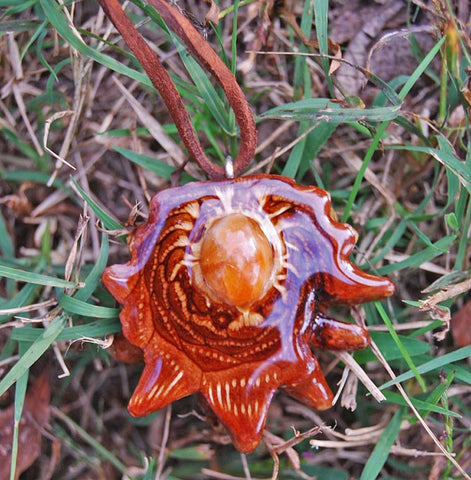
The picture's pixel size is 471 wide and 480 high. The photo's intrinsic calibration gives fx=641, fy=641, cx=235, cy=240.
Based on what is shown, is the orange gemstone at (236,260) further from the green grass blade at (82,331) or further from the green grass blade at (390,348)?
the green grass blade at (390,348)

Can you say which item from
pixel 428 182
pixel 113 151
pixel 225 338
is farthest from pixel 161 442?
pixel 428 182

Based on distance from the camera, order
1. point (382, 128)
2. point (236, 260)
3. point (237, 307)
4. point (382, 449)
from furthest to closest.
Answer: point (382, 449)
point (382, 128)
point (237, 307)
point (236, 260)

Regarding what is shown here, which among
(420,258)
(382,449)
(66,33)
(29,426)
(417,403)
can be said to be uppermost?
A: (66,33)

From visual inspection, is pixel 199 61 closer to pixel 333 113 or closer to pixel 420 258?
pixel 333 113

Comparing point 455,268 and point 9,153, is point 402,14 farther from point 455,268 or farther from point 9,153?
point 9,153

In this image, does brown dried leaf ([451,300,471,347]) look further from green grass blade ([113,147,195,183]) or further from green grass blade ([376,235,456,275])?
green grass blade ([113,147,195,183])

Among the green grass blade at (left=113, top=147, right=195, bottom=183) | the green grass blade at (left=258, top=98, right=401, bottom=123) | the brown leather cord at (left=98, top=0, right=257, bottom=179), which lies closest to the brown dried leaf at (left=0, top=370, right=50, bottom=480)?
the green grass blade at (left=113, top=147, right=195, bottom=183)

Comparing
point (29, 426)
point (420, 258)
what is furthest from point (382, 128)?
point (29, 426)

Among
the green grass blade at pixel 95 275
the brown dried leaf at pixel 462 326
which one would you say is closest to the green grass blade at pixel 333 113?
the green grass blade at pixel 95 275
